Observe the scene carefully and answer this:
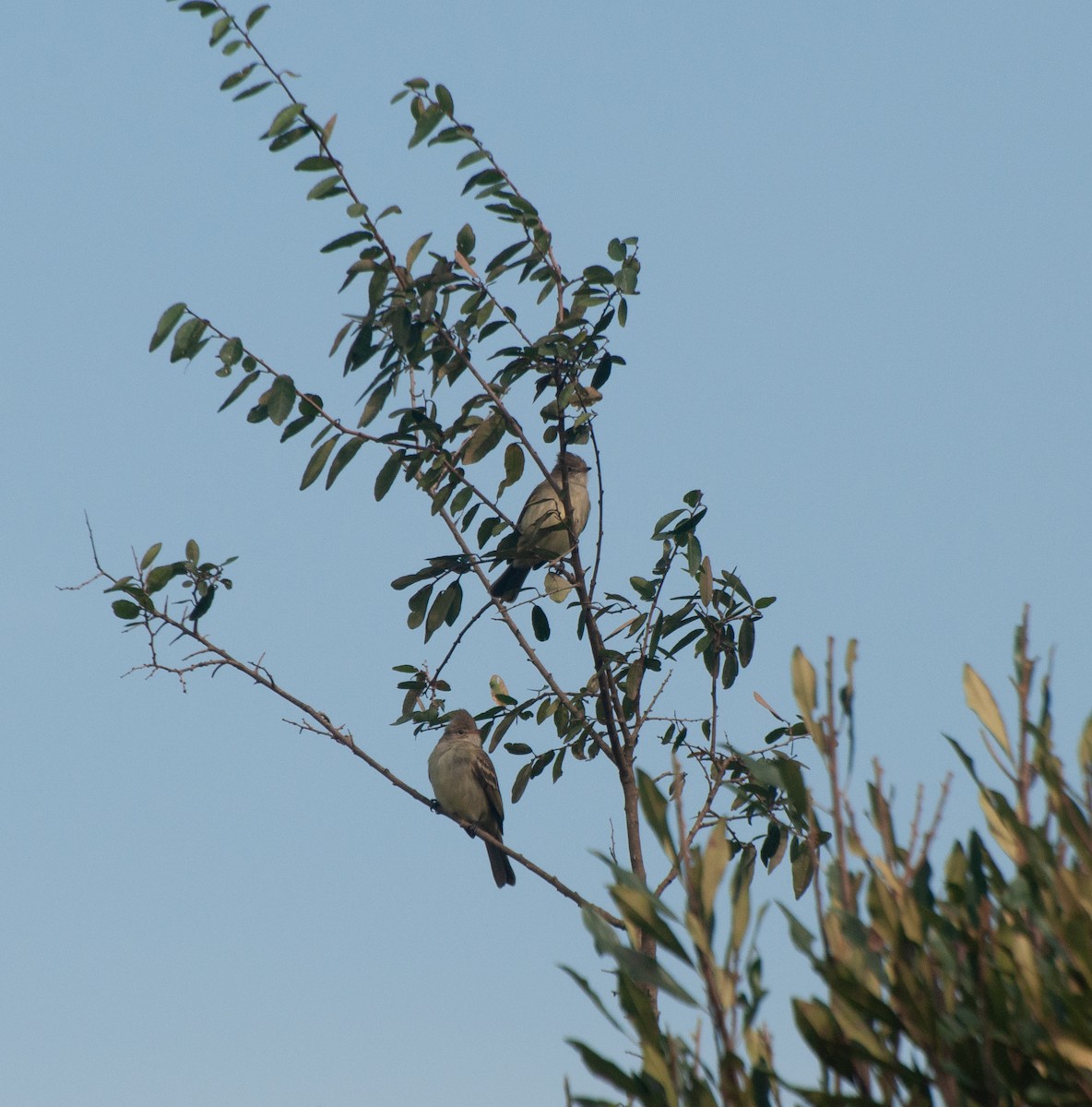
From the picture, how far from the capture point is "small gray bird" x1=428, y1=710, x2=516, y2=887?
1018cm

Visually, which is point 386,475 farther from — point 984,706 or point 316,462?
point 984,706

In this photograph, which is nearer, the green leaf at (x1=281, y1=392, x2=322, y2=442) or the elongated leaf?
the elongated leaf

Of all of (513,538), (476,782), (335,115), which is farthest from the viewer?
(476,782)

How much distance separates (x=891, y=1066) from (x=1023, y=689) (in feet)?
2.14

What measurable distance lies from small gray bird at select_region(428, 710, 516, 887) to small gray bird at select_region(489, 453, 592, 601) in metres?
1.22

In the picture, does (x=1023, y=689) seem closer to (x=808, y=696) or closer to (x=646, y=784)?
(x=808, y=696)

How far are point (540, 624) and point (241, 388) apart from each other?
1.62m

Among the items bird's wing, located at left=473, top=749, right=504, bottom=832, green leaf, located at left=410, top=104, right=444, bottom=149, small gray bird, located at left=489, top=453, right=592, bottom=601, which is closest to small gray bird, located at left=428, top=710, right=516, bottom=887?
bird's wing, located at left=473, top=749, right=504, bottom=832

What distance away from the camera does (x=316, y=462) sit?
5.28 metres

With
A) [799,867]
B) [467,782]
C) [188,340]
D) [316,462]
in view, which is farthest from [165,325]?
[467,782]

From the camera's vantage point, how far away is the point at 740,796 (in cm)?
579

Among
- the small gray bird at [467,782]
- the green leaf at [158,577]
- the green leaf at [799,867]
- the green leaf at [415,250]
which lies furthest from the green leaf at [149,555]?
the small gray bird at [467,782]

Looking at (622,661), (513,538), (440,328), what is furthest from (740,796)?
(440,328)

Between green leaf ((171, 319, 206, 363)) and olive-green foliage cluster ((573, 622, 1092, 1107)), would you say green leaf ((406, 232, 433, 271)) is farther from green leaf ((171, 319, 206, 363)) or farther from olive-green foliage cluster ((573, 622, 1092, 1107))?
olive-green foliage cluster ((573, 622, 1092, 1107))
